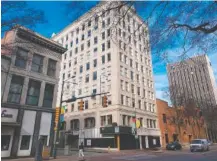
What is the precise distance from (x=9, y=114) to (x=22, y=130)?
225 centimetres

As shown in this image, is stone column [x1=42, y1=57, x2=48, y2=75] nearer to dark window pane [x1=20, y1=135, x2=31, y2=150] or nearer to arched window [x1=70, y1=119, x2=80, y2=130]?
dark window pane [x1=20, y1=135, x2=31, y2=150]

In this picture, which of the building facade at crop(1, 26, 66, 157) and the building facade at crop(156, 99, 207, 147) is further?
the building facade at crop(156, 99, 207, 147)

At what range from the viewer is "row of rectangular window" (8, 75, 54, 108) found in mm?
20484

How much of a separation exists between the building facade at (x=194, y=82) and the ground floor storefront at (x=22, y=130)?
48.3 feet

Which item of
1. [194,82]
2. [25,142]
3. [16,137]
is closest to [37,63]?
[16,137]

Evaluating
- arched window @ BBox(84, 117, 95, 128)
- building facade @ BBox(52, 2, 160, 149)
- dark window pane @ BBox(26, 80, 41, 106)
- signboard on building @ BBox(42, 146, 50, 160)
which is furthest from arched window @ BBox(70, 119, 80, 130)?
signboard on building @ BBox(42, 146, 50, 160)

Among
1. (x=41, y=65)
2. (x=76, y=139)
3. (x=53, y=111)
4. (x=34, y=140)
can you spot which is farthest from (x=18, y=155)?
(x=76, y=139)

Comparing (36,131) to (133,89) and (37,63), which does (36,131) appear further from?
(133,89)

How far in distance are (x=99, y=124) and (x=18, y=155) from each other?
809 inches

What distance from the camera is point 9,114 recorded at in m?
19.5

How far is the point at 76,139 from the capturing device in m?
42.0

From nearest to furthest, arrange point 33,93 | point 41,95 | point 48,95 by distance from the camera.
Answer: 1. point 33,93
2. point 41,95
3. point 48,95

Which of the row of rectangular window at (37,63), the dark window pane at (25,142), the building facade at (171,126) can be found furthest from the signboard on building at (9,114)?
the building facade at (171,126)

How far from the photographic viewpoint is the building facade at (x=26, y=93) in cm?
1919
